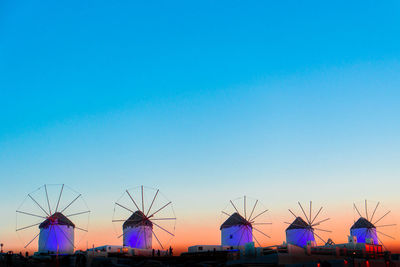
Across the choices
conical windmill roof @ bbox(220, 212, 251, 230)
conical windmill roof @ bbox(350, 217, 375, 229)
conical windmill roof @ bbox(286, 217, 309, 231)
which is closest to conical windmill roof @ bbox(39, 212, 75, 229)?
conical windmill roof @ bbox(220, 212, 251, 230)

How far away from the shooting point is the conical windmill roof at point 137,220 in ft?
298

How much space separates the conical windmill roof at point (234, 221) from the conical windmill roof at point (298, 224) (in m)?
14.8

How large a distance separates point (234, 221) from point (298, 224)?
18.1 metres

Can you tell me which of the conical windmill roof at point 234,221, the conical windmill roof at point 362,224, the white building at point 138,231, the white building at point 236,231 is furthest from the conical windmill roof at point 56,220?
the conical windmill roof at point 362,224

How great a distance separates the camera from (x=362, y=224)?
113m

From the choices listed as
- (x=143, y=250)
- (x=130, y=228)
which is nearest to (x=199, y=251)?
(x=143, y=250)

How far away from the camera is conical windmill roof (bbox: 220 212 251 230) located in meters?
97.5

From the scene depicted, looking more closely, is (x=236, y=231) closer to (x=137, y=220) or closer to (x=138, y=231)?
(x=138, y=231)

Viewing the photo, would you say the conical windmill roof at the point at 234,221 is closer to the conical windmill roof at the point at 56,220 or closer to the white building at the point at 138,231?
the white building at the point at 138,231

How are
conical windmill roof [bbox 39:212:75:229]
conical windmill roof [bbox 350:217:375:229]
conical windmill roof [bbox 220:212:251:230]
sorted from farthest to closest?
conical windmill roof [bbox 350:217:375:229] → conical windmill roof [bbox 220:212:251:230] → conical windmill roof [bbox 39:212:75:229]

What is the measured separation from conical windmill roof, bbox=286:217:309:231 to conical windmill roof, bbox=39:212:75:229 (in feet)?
169

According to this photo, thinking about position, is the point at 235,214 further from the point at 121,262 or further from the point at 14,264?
the point at 14,264

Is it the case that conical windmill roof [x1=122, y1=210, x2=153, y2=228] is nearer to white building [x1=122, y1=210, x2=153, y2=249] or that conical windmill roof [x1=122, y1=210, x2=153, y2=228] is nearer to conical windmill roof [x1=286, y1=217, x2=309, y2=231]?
white building [x1=122, y1=210, x2=153, y2=249]

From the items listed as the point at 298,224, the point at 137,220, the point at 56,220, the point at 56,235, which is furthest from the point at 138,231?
the point at 298,224
